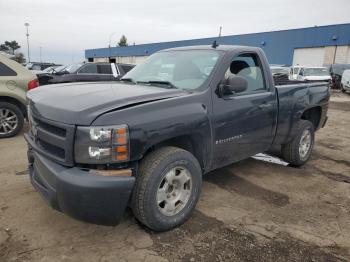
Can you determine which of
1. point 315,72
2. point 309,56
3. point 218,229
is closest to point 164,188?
point 218,229

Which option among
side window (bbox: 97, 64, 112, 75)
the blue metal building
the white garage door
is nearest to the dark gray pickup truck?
side window (bbox: 97, 64, 112, 75)

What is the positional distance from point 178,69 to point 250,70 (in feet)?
3.37

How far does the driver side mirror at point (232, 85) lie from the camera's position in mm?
3555

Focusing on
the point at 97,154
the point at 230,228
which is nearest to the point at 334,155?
the point at 230,228

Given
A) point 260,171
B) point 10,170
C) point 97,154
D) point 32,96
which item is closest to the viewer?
point 97,154

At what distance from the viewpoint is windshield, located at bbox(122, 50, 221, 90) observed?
3736mm

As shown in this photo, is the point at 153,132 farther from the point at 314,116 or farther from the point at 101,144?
the point at 314,116

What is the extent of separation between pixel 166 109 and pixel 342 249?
2.07 metres

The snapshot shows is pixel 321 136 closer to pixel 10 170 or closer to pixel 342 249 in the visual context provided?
pixel 342 249

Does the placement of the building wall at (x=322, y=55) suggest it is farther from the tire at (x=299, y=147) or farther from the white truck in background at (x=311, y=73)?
the tire at (x=299, y=147)

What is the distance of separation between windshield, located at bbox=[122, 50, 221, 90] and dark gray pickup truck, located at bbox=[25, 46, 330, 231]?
14 mm

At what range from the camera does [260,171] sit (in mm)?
5191

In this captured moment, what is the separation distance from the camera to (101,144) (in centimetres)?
266

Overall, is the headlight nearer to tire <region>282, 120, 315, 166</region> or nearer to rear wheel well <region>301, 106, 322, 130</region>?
tire <region>282, 120, 315, 166</region>
